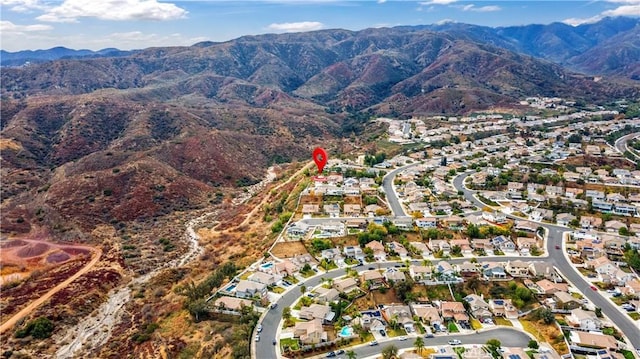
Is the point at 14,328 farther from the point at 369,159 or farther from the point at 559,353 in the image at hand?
the point at 369,159

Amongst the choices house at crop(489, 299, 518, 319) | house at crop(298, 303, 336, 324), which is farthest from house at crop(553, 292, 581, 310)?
house at crop(298, 303, 336, 324)

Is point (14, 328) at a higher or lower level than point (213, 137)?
lower

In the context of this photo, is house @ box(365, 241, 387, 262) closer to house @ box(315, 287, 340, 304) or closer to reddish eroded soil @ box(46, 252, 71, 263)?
house @ box(315, 287, 340, 304)

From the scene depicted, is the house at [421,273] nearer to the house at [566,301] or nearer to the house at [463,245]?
the house at [463,245]

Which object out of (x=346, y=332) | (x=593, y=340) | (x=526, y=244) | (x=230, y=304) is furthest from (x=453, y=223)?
(x=230, y=304)

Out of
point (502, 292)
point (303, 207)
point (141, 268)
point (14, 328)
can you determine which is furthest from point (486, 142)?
point (14, 328)

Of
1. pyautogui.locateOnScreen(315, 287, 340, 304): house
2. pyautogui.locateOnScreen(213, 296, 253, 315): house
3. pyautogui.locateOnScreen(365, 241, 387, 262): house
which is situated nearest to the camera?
pyautogui.locateOnScreen(213, 296, 253, 315): house
